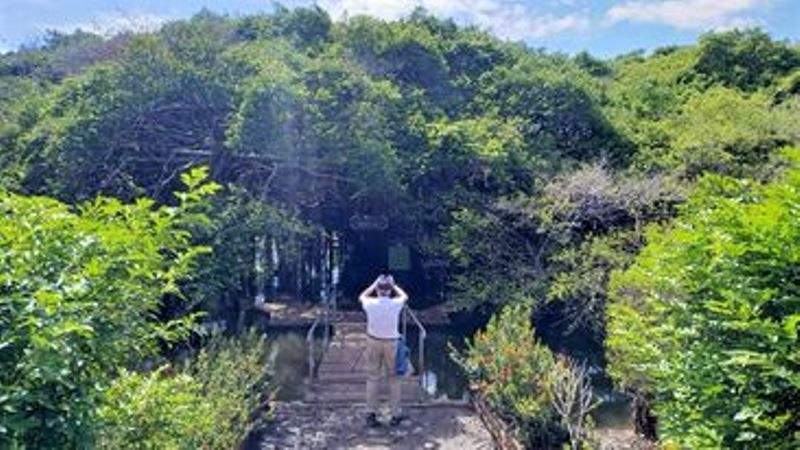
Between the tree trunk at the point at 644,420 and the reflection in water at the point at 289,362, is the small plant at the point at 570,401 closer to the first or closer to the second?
the tree trunk at the point at 644,420

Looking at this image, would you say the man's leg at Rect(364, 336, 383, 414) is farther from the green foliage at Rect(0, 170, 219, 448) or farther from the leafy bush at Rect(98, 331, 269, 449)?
the green foliage at Rect(0, 170, 219, 448)

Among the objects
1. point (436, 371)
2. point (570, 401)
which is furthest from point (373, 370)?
point (436, 371)

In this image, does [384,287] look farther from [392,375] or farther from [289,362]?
[289,362]

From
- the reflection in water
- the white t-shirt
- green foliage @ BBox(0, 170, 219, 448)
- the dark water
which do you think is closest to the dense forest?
green foliage @ BBox(0, 170, 219, 448)

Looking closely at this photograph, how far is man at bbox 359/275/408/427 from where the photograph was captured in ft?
24.0

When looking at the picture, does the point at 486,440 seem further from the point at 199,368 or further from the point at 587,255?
the point at 587,255

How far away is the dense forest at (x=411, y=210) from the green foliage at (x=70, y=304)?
12 millimetres

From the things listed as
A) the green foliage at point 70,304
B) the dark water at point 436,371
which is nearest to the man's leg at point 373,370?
the dark water at point 436,371

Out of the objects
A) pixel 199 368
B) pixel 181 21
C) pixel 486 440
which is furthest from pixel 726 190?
pixel 181 21

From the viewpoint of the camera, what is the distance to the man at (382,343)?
24.0 ft

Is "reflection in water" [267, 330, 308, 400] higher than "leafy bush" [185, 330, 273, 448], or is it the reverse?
"leafy bush" [185, 330, 273, 448]

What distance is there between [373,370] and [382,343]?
0.96 ft

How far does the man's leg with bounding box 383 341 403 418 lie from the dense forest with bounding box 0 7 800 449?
884 mm

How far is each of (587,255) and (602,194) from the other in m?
1.21
